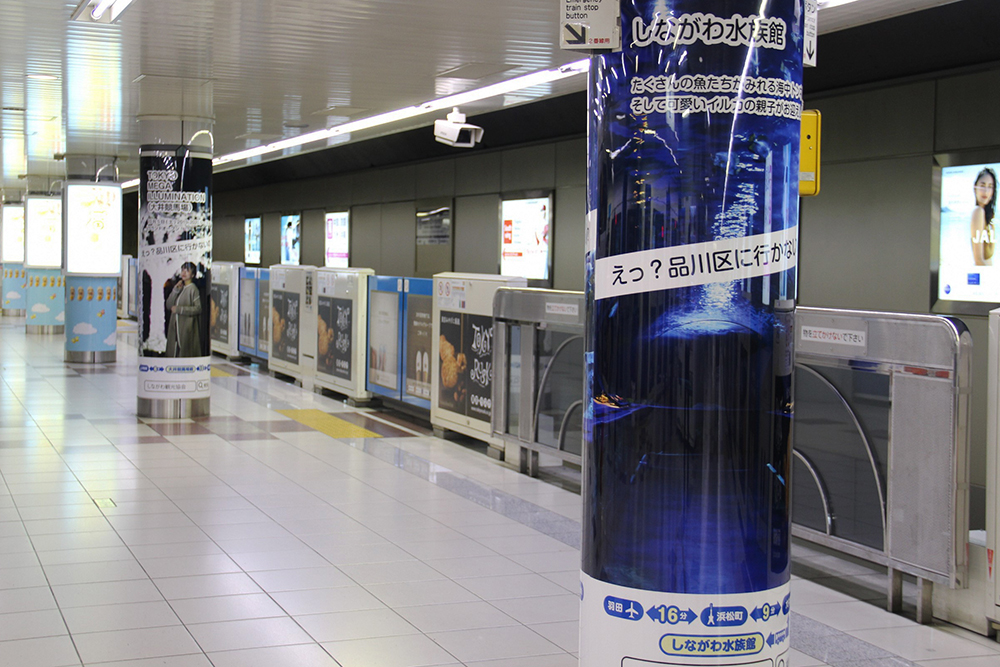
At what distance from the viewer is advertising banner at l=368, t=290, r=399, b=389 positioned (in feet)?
35.3

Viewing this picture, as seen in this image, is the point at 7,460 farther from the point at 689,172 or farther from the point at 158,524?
the point at 689,172

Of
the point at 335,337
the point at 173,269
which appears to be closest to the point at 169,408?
the point at 173,269

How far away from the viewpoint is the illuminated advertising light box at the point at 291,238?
977 inches

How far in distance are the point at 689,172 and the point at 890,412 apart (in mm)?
2811

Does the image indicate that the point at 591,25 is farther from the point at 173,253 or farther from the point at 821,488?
the point at 173,253

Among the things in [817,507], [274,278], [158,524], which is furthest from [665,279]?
[274,278]

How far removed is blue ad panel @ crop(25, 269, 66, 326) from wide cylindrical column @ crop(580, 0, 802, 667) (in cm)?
2019

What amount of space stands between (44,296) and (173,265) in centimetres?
1220

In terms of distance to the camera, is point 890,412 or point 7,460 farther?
point 7,460

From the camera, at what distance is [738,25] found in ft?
8.08

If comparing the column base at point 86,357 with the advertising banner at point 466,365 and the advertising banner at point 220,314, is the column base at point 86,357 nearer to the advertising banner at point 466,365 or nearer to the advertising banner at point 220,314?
the advertising banner at point 220,314

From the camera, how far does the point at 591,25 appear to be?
2.54 meters

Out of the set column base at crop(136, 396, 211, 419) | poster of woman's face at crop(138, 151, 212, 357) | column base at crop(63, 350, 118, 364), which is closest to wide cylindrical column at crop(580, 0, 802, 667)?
poster of woman's face at crop(138, 151, 212, 357)

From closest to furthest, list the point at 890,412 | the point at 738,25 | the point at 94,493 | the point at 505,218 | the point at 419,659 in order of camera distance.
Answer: the point at 738,25 → the point at 419,659 → the point at 890,412 → the point at 94,493 → the point at 505,218
